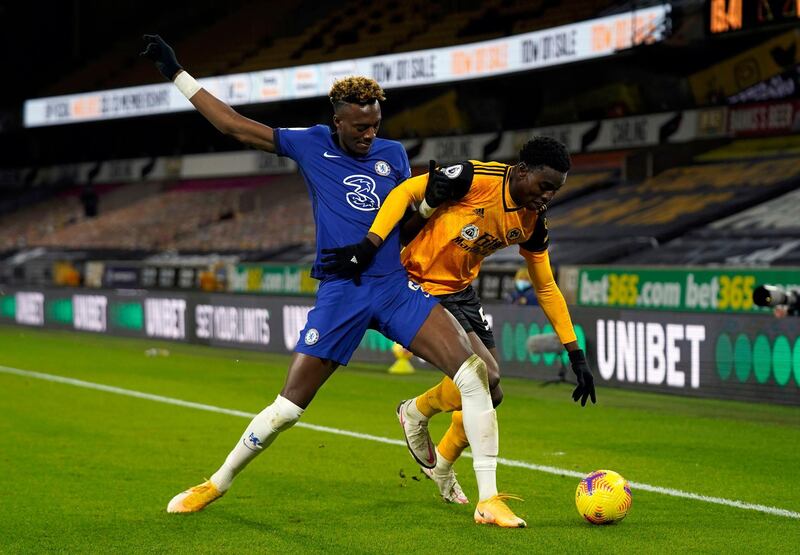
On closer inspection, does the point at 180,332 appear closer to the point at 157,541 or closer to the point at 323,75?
the point at 323,75

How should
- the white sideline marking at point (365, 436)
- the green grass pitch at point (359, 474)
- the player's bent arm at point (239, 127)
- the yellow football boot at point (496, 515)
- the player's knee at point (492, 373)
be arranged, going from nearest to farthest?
the green grass pitch at point (359, 474) < the yellow football boot at point (496, 515) < the player's bent arm at point (239, 127) < the player's knee at point (492, 373) < the white sideline marking at point (365, 436)

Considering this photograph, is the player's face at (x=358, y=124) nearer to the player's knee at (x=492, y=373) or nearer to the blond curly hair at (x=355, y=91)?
the blond curly hair at (x=355, y=91)

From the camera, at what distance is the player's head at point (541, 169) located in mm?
6188

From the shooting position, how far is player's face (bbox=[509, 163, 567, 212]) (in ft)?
20.3

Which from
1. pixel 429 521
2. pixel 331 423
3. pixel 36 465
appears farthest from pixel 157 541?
pixel 331 423

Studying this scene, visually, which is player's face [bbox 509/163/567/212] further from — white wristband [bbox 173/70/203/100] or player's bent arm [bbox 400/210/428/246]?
white wristband [bbox 173/70/203/100]

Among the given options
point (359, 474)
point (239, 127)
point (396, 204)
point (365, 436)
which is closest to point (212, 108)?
point (239, 127)

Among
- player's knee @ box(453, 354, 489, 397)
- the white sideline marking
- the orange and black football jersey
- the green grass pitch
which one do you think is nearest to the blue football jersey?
the orange and black football jersey

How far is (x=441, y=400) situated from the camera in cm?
693

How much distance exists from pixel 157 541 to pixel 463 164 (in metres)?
2.45

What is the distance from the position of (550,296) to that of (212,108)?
2061mm

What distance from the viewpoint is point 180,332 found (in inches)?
974

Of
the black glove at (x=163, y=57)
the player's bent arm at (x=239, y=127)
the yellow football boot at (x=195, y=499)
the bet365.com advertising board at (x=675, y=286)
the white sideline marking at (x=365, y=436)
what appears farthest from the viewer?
the bet365.com advertising board at (x=675, y=286)

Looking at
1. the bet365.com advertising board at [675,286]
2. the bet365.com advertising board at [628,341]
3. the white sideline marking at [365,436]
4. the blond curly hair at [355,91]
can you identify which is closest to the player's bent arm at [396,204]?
the blond curly hair at [355,91]
